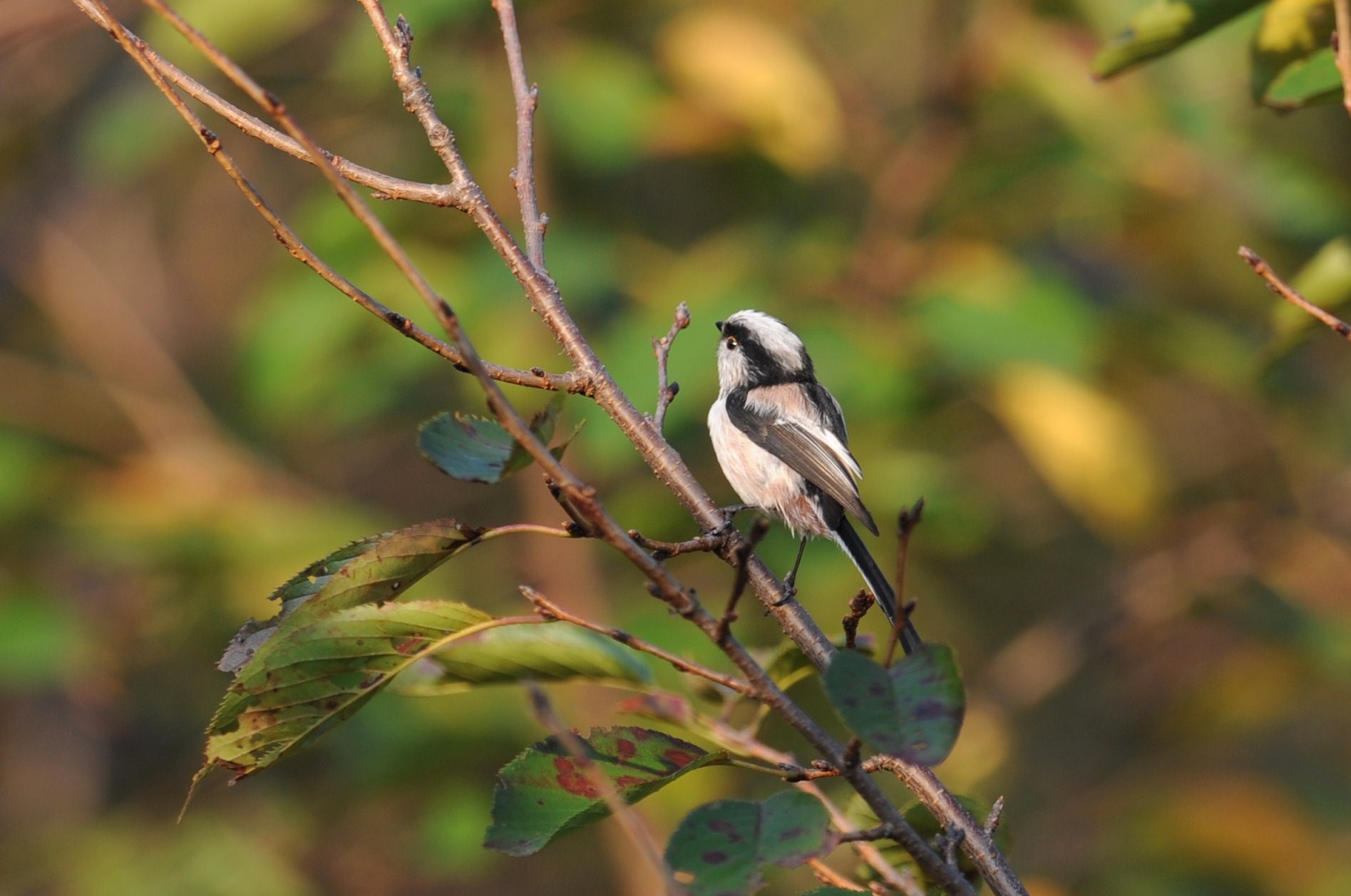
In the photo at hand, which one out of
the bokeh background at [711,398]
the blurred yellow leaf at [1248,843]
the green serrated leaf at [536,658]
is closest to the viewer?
the green serrated leaf at [536,658]

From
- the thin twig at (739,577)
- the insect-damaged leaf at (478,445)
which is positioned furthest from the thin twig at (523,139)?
the thin twig at (739,577)

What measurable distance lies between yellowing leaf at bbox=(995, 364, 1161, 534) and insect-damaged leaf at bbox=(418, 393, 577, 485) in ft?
8.68

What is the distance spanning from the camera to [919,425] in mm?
4164

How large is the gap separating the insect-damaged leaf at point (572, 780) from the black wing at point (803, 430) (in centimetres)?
113

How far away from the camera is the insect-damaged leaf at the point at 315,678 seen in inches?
50.3

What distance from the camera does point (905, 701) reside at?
105 cm

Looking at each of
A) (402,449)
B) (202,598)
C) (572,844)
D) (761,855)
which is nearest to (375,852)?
(572,844)

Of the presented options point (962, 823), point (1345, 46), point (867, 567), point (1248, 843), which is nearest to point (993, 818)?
point (962, 823)

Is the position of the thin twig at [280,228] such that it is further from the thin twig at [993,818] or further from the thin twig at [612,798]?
the thin twig at [993,818]

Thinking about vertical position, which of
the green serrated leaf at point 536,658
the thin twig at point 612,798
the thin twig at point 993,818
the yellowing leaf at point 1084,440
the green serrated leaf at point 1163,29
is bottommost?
the yellowing leaf at point 1084,440

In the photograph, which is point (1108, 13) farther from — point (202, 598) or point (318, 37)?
point (318, 37)

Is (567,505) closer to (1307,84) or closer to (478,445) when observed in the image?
(478,445)

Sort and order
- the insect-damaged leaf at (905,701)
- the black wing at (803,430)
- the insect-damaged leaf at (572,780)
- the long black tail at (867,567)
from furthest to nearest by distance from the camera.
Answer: the black wing at (803,430) → the long black tail at (867,567) → the insect-damaged leaf at (572,780) → the insect-damaged leaf at (905,701)

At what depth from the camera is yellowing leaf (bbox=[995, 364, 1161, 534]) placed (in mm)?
3742
